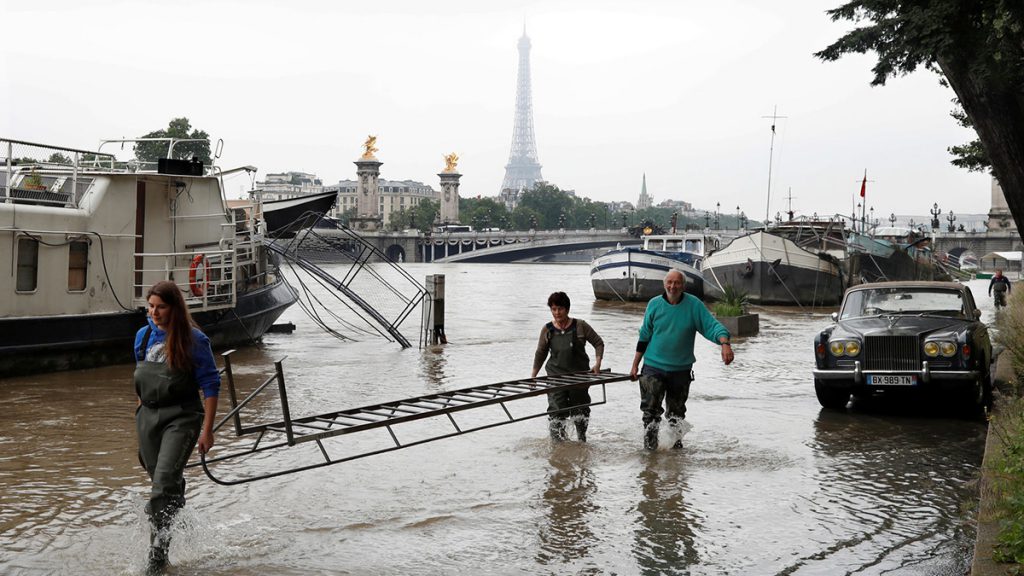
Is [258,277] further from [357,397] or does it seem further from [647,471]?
[647,471]

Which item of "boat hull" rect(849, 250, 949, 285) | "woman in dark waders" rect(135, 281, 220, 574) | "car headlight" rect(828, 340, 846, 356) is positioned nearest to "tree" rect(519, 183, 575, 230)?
"boat hull" rect(849, 250, 949, 285)

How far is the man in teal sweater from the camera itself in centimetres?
907

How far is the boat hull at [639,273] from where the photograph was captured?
42.0m

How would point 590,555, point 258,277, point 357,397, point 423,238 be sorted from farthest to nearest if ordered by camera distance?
point 423,238 < point 258,277 < point 357,397 < point 590,555

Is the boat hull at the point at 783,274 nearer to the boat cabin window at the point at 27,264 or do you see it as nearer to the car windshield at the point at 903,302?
the car windshield at the point at 903,302

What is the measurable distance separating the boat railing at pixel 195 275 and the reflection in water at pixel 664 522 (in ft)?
36.6

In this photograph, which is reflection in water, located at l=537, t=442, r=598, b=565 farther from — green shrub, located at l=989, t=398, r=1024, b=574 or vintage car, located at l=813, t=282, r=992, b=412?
vintage car, located at l=813, t=282, r=992, b=412

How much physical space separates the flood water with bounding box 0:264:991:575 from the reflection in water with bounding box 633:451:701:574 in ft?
0.07

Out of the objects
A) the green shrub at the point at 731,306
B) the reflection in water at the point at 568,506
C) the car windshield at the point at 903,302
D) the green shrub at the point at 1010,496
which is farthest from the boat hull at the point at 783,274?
the green shrub at the point at 1010,496

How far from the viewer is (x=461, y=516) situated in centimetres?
764

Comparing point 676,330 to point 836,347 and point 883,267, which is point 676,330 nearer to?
point 836,347

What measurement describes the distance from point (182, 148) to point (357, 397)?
8212 centimetres

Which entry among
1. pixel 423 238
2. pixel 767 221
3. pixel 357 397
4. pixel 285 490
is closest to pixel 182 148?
pixel 423 238

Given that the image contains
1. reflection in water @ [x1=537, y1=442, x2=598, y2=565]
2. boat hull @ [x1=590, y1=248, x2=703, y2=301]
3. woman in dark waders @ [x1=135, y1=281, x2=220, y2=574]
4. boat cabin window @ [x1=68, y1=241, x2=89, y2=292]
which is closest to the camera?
woman in dark waders @ [x1=135, y1=281, x2=220, y2=574]
